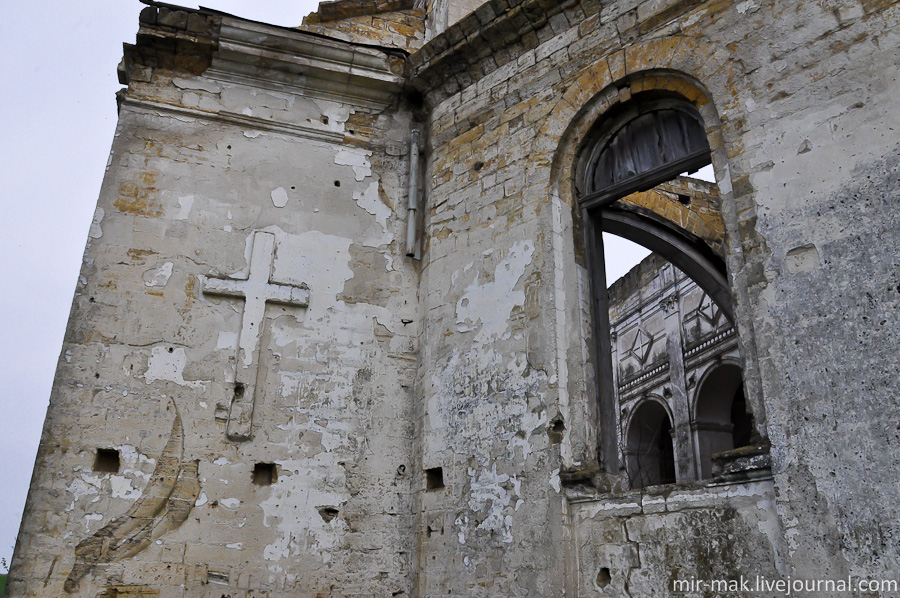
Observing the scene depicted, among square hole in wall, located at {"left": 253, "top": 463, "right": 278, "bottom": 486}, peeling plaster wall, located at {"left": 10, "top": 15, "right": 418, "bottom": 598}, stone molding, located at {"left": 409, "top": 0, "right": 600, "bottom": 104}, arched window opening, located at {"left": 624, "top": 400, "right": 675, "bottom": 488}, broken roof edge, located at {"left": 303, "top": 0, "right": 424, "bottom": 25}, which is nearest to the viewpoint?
peeling plaster wall, located at {"left": 10, "top": 15, "right": 418, "bottom": 598}

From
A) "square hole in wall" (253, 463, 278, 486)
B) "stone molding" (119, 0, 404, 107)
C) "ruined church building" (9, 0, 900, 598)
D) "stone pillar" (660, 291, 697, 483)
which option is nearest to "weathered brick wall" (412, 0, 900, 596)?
"ruined church building" (9, 0, 900, 598)

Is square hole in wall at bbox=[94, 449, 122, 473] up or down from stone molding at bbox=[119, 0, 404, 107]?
down

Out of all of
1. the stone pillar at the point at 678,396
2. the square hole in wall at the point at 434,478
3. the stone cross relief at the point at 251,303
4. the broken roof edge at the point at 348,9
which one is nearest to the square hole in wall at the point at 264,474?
the stone cross relief at the point at 251,303

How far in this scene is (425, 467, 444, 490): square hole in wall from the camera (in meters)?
5.81

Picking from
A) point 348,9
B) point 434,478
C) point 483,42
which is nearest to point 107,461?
point 434,478

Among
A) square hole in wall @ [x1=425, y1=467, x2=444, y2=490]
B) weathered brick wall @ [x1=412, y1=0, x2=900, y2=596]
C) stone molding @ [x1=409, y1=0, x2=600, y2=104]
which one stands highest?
stone molding @ [x1=409, y1=0, x2=600, y2=104]

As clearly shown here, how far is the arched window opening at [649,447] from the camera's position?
12500mm

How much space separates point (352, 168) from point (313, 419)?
7.79 ft

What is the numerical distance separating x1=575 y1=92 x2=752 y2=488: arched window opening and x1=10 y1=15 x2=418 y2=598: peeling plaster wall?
1796 millimetres

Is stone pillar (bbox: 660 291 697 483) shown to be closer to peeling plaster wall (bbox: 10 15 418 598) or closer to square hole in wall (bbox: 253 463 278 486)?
peeling plaster wall (bbox: 10 15 418 598)

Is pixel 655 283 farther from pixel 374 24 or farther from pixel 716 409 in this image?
pixel 374 24

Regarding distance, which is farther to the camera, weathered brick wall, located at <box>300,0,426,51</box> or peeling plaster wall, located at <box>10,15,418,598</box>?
weathered brick wall, located at <box>300,0,426,51</box>

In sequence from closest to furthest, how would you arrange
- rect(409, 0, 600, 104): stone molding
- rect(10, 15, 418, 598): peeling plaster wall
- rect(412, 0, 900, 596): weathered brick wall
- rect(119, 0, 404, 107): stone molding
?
rect(412, 0, 900, 596): weathered brick wall → rect(10, 15, 418, 598): peeling plaster wall → rect(409, 0, 600, 104): stone molding → rect(119, 0, 404, 107): stone molding

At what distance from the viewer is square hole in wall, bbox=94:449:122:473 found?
548 centimetres
